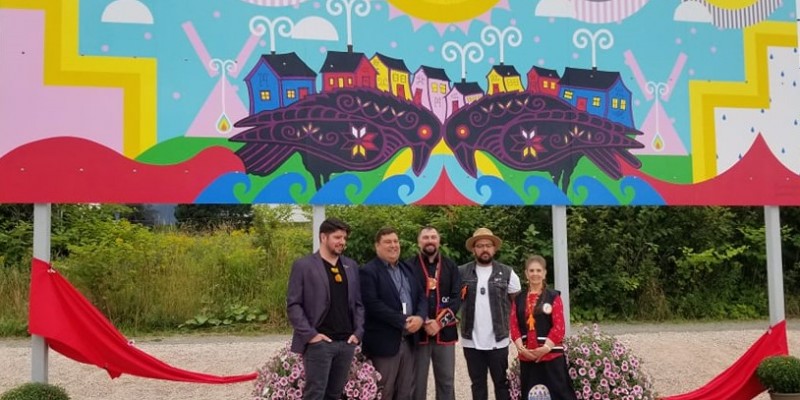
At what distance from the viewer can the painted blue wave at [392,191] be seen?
529 centimetres

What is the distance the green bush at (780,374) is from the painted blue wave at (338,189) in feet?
12.2

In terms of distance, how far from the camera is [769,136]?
607 centimetres

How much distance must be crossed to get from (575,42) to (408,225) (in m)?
5.87

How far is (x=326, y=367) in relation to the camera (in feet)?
14.3

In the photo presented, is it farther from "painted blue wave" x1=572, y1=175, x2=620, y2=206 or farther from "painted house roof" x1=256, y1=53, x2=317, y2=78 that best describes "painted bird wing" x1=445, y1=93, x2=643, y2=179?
"painted house roof" x1=256, y1=53, x2=317, y2=78

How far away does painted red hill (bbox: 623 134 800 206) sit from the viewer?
19.1 ft

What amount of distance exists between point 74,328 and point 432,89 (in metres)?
3.20

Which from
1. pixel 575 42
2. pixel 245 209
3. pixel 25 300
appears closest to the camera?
pixel 575 42

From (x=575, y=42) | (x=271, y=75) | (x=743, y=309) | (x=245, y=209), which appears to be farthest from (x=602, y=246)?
(x=245, y=209)

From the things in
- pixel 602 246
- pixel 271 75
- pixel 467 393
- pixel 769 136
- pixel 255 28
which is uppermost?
pixel 255 28

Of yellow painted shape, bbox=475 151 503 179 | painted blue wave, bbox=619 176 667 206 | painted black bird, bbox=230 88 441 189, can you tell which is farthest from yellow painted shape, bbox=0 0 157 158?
painted blue wave, bbox=619 176 667 206

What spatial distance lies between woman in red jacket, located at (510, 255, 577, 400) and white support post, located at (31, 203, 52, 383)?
335cm

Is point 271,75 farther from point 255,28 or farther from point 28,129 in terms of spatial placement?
point 28,129

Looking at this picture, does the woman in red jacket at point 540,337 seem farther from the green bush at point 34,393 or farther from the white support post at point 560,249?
the green bush at point 34,393
